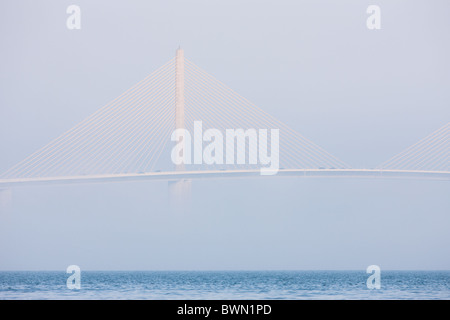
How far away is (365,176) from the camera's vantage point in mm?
Answer: 27734

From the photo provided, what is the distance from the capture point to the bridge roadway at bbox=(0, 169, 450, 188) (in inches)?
1009

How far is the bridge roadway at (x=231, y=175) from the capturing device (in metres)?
25.6

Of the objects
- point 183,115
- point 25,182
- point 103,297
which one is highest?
point 183,115

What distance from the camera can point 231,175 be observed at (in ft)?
88.2
